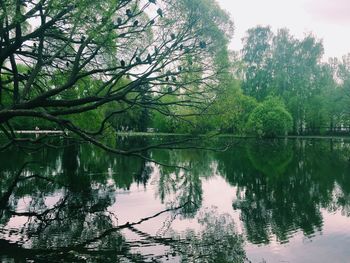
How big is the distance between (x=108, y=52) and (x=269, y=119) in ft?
216

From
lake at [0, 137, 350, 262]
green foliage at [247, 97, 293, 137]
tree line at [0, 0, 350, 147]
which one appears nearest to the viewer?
lake at [0, 137, 350, 262]

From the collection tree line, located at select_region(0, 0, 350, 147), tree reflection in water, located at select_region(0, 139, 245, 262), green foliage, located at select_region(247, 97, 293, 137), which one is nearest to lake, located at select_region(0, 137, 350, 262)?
tree reflection in water, located at select_region(0, 139, 245, 262)

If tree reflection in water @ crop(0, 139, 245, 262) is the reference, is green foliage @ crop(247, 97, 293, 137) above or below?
above

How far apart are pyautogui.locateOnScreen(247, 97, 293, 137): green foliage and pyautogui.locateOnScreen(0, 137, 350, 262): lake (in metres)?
49.9

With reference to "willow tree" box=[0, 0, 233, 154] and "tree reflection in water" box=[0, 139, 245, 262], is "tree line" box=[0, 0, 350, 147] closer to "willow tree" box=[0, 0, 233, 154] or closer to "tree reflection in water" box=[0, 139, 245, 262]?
"willow tree" box=[0, 0, 233, 154]

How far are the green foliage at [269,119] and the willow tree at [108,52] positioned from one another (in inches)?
2405

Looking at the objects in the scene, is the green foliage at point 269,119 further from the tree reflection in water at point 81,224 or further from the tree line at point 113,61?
the tree line at point 113,61

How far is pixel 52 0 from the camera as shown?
1116 cm

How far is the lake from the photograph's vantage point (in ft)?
36.8

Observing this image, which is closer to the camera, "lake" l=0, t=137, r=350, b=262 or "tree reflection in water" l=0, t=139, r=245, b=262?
"tree reflection in water" l=0, t=139, r=245, b=262

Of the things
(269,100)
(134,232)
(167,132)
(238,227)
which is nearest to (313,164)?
(238,227)

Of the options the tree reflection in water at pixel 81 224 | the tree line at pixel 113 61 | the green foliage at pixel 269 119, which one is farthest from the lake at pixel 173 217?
the green foliage at pixel 269 119

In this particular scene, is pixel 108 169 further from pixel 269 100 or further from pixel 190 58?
pixel 269 100

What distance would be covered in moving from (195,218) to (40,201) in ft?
22.0
